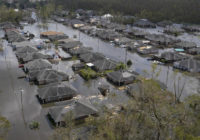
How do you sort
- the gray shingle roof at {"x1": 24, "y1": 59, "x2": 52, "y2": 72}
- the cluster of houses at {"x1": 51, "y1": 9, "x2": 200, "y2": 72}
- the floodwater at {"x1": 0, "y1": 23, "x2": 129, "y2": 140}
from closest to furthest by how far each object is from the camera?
the floodwater at {"x1": 0, "y1": 23, "x2": 129, "y2": 140}, the gray shingle roof at {"x1": 24, "y1": 59, "x2": 52, "y2": 72}, the cluster of houses at {"x1": 51, "y1": 9, "x2": 200, "y2": 72}

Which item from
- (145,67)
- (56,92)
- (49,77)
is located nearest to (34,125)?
(56,92)

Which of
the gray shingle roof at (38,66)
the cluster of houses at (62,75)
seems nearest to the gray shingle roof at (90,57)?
the cluster of houses at (62,75)

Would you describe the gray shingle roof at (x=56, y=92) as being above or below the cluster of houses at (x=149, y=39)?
below

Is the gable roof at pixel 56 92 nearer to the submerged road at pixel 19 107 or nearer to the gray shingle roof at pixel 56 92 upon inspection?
the gray shingle roof at pixel 56 92

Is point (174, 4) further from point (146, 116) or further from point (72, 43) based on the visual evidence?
point (146, 116)

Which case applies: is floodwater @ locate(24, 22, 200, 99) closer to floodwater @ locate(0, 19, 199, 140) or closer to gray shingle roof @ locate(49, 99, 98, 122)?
floodwater @ locate(0, 19, 199, 140)

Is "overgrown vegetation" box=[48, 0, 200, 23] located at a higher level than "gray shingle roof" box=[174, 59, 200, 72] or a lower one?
higher

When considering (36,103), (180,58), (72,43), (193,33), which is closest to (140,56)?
(180,58)

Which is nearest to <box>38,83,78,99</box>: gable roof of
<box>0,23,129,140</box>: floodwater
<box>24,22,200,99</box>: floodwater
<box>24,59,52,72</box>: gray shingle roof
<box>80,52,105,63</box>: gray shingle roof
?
<box>0,23,129,140</box>: floodwater

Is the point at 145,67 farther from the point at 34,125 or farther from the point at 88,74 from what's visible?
the point at 34,125
